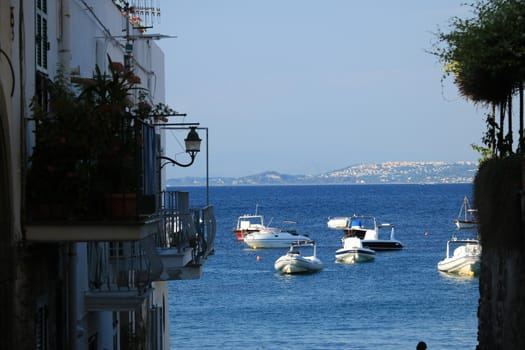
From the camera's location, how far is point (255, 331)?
48.1 metres

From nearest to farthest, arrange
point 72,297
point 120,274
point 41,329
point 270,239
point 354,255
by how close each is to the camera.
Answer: point 41,329
point 72,297
point 120,274
point 354,255
point 270,239

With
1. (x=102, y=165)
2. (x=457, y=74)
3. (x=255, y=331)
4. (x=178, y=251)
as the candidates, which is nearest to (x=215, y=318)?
(x=255, y=331)

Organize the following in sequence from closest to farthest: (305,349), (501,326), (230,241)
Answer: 1. (501,326)
2. (305,349)
3. (230,241)

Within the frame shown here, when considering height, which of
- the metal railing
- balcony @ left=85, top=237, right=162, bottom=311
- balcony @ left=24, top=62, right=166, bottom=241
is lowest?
balcony @ left=85, top=237, right=162, bottom=311

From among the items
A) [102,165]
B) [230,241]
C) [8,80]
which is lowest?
[230,241]

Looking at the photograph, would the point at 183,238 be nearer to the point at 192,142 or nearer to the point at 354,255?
the point at 192,142

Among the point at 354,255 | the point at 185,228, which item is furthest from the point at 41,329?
the point at 354,255

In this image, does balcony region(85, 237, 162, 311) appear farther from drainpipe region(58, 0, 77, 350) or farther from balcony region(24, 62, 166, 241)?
balcony region(24, 62, 166, 241)

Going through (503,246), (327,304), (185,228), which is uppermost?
(185,228)

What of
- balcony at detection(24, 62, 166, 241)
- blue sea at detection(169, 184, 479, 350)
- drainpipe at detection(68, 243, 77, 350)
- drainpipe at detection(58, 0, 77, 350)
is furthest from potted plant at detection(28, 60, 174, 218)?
blue sea at detection(169, 184, 479, 350)

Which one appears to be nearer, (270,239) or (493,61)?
(493,61)

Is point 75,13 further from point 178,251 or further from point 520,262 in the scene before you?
point 520,262

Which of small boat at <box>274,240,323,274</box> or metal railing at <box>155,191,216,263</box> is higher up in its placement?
metal railing at <box>155,191,216,263</box>

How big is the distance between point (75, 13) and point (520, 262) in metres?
6.36
